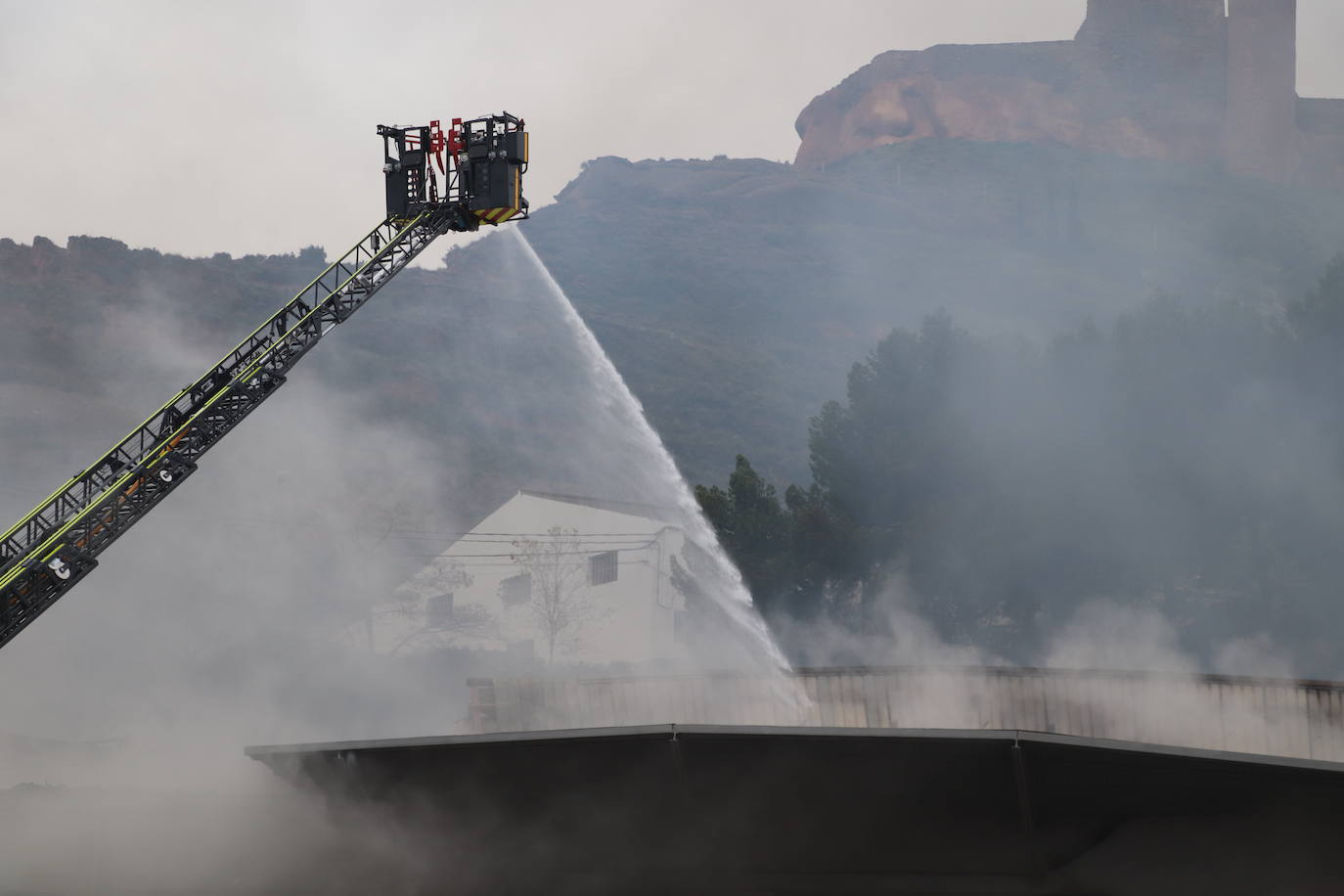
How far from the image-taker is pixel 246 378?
18703mm

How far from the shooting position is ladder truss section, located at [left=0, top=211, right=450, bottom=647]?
16422 millimetres

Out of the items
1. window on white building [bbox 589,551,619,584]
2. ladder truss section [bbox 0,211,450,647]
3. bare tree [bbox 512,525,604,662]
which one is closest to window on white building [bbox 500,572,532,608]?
bare tree [bbox 512,525,604,662]

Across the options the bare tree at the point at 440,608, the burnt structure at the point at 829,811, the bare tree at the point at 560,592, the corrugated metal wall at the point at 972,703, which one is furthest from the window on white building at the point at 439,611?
the burnt structure at the point at 829,811

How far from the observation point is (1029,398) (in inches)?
1919

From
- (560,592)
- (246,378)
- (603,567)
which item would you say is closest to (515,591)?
(560,592)

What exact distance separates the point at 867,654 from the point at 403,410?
70555 mm

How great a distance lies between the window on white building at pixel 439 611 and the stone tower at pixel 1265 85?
157794 mm

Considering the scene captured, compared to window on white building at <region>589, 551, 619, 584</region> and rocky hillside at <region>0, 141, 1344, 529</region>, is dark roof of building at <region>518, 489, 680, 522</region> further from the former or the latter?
rocky hillside at <region>0, 141, 1344, 529</region>

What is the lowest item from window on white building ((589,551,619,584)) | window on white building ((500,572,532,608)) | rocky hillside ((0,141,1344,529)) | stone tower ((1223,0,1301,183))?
window on white building ((500,572,532,608))

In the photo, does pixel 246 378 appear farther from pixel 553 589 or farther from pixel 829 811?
pixel 553 589

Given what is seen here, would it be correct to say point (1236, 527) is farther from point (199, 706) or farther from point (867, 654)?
point (199, 706)

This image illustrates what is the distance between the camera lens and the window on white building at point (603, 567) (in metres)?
63.0

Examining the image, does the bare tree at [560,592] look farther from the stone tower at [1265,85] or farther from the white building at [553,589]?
the stone tower at [1265,85]

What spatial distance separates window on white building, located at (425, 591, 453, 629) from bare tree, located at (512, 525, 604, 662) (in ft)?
14.2
